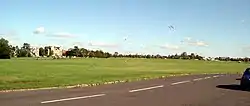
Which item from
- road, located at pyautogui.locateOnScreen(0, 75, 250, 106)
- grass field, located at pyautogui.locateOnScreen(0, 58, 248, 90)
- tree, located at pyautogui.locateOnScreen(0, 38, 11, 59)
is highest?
tree, located at pyautogui.locateOnScreen(0, 38, 11, 59)

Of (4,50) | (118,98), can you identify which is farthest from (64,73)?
(4,50)

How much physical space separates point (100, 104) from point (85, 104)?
0.52 meters

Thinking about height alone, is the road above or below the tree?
below

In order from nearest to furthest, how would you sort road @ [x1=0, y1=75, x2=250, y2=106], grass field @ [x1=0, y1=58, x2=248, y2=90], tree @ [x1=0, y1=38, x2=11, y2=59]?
road @ [x1=0, y1=75, x2=250, y2=106] → grass field @ [x1=0, y1=58, x2=248, y2=90] → tree @ [x1=0, y1=38, x2=11, y2=59]

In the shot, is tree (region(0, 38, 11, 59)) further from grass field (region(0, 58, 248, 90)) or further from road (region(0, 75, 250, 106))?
road (region(0, 75, 250, 106))

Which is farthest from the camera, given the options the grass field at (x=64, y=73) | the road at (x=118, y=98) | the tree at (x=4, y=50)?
the tree at (x=4, y=50)

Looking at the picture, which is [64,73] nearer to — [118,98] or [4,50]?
[118,98]

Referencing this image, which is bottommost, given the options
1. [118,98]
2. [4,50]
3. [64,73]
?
[118,98]

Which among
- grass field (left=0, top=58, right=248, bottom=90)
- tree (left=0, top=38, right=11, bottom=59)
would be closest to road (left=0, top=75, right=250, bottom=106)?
grass field (left=0, top=58, right=248, bottom=90)

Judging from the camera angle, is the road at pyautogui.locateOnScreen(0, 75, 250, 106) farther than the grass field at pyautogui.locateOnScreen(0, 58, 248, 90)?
No

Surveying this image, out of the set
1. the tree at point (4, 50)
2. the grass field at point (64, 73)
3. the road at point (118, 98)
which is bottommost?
the road at point (118, 98)

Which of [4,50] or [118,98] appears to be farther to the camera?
[4,50]

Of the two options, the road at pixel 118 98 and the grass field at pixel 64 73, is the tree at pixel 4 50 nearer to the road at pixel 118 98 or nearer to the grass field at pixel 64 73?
the grass field at pixel 64 73

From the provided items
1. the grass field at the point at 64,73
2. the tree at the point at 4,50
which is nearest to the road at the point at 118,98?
the grass field at the point at 64,73
